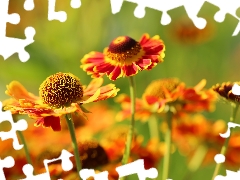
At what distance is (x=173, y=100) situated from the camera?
1.11ft

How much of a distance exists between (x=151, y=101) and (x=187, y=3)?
9 cm

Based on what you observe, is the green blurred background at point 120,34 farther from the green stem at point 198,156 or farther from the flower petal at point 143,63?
the flower petal at point 143,63

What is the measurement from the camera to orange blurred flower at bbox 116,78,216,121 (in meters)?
0.33

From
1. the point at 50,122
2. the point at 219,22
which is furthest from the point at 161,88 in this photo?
the point at 219,22

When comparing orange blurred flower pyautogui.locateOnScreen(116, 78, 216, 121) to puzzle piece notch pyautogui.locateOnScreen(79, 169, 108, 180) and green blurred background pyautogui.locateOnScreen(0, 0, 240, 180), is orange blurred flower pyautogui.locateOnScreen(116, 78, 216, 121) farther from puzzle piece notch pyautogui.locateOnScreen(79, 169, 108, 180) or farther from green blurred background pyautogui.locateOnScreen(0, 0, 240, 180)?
green blurred background pyautogui.locateOnScreen(0, 0, 240, 180)

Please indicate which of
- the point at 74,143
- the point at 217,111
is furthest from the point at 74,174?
the point at 217,111

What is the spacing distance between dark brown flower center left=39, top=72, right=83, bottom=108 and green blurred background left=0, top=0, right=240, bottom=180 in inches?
10.6

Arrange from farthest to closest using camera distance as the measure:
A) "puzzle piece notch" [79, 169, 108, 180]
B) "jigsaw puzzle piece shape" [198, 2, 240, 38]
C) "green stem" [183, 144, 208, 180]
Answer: "jigsaw puzzle piece shape" [198, 2, 240, 38] → "green stem" [183, 144, 208, 180] → "puzzle piece notch" [79, 169, 108, 180]

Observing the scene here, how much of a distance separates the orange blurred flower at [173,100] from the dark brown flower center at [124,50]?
0.04 meters

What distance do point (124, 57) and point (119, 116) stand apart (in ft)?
0.23

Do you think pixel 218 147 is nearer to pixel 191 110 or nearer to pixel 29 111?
pixel 191 110

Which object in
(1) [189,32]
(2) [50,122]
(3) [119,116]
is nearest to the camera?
(2) [50,122]

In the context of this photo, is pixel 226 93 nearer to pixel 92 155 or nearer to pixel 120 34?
pixel 92 155

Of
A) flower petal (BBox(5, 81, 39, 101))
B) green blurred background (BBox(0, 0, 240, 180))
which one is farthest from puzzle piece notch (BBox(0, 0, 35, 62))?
green blurred background (BBox(0, 0, 240, 180))
